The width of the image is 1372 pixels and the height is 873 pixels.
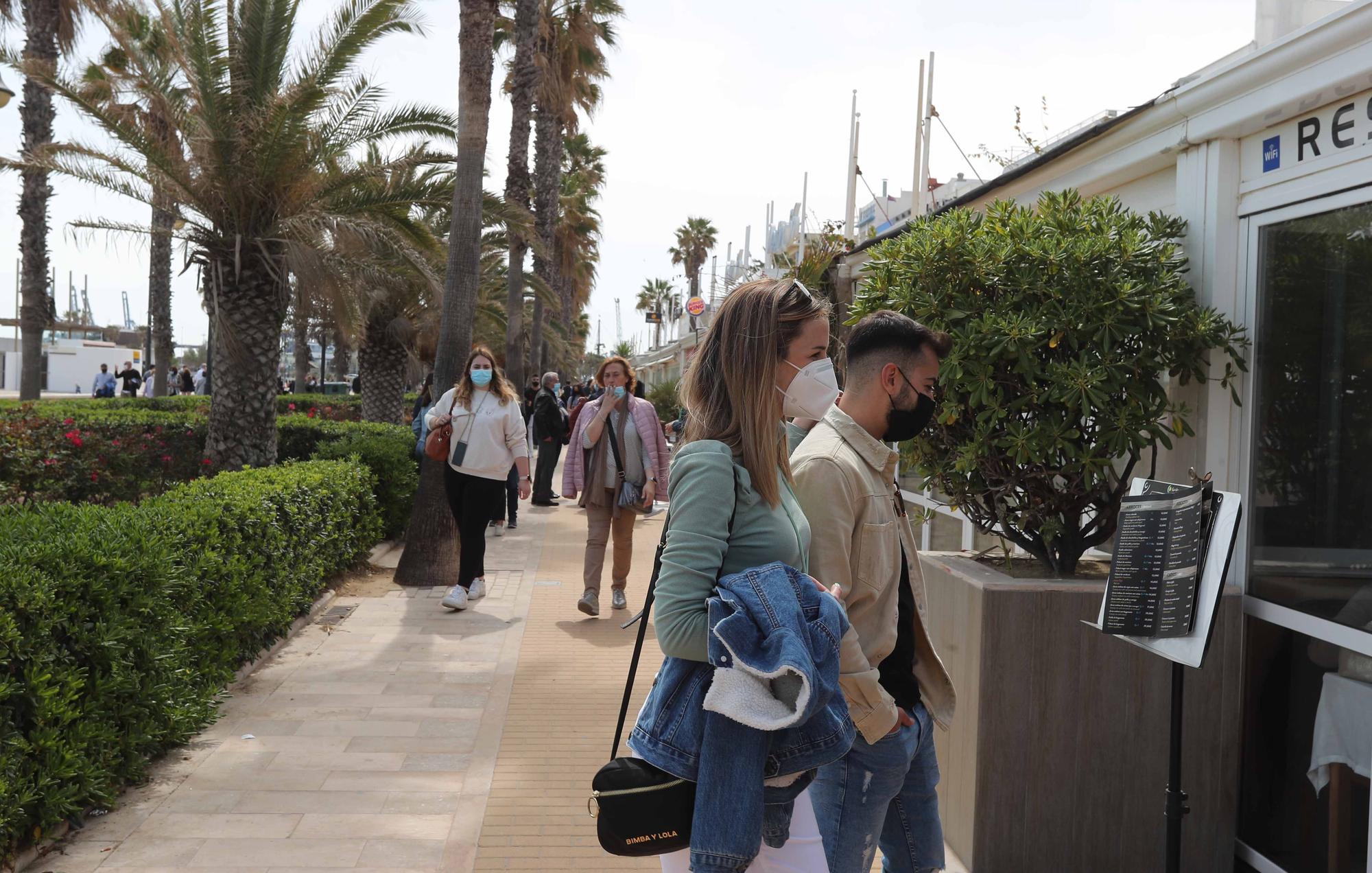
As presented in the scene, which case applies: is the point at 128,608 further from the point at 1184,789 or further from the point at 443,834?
the point at 1184,789

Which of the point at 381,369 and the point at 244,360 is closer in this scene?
the point at 244,360

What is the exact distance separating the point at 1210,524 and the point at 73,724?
3922 millimetres

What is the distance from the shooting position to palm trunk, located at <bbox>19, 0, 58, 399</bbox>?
19.3 metres

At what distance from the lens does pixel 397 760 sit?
510 cm

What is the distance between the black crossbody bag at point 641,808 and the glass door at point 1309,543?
2263mm

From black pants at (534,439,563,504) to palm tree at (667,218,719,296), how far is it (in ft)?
185

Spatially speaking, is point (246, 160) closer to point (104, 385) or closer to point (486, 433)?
point (486, 433)

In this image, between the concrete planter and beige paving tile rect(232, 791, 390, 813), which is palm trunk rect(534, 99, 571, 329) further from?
the concrete planter

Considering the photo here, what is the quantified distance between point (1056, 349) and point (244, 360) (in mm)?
9387

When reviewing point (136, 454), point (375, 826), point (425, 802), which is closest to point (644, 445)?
point (425, 802)

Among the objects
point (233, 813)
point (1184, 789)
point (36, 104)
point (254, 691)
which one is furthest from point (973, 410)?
point (36, 104)

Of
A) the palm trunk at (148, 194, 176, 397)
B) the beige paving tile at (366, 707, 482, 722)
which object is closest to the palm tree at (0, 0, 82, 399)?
the palm trunk at (148, 194, 176, 397)

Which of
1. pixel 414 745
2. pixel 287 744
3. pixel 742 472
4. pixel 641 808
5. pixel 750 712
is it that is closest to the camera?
pixel 750 712

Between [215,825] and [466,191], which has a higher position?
[466,191]
